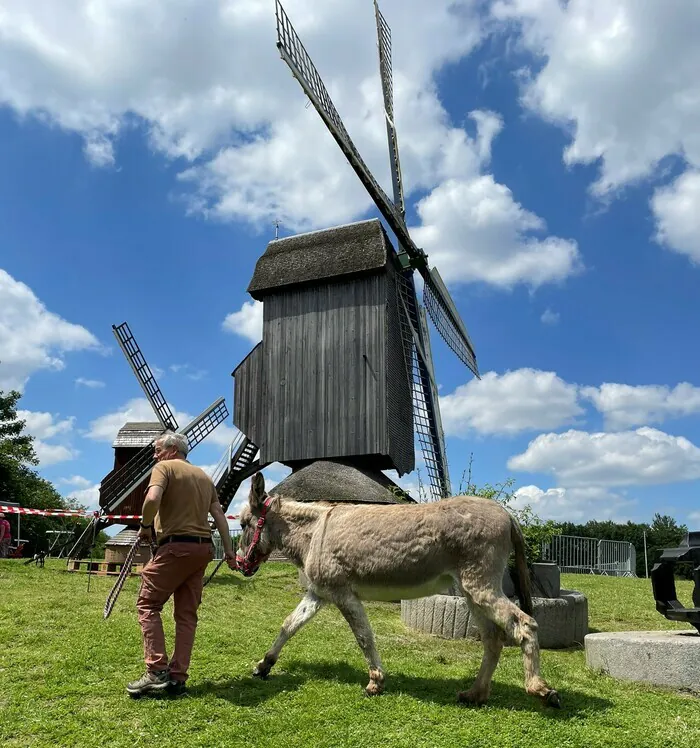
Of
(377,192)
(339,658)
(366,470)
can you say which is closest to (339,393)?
(366,470)

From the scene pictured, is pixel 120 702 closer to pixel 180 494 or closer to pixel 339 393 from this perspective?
pixel 180 494

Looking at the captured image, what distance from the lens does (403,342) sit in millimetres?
23672

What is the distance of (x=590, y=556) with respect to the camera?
1109 inches

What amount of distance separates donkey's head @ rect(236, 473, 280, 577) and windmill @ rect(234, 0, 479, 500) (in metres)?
13.9

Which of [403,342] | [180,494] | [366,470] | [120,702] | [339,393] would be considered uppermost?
[403,342]

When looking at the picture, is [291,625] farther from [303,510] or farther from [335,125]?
[335,125]

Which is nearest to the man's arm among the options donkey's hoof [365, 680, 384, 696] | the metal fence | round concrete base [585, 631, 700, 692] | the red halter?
the red halter

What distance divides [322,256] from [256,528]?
16830 millimetres

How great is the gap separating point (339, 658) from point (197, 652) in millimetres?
1549

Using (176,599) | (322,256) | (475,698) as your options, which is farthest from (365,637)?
A: (322,256)

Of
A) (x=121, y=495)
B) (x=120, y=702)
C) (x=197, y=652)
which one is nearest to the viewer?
(x=120, y=702)

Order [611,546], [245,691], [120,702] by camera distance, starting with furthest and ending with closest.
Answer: [611,546] → [245,691] → [120,702]

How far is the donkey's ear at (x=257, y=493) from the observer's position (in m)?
6.65

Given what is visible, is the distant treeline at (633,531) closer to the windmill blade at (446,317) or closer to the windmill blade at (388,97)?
the windmill blade at (446,317)
